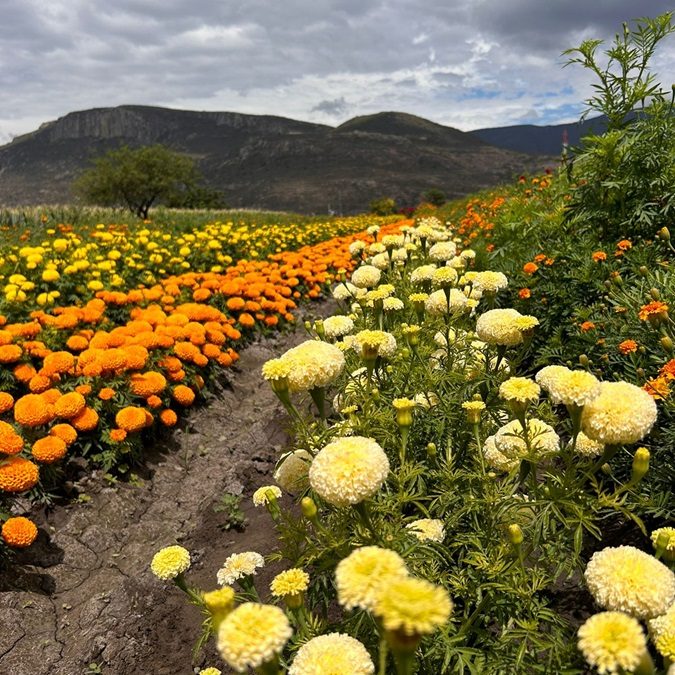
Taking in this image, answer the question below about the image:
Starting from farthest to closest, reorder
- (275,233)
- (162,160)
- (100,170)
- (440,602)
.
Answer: (162,160) < (100,170) < (275,233) < (440,602)

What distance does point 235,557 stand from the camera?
1.51m

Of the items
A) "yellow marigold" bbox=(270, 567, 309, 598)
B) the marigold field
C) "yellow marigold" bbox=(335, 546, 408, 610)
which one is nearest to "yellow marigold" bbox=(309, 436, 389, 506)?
the marigold field

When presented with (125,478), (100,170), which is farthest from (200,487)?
(100,170)

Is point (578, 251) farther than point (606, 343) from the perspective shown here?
Yes

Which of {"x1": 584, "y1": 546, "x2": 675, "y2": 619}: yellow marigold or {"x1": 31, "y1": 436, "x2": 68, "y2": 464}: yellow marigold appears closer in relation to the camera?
{"x1": 584, "y1": 546, "x2": 675, "y2": 619}: yellow marigold

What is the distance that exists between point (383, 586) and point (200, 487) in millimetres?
3520

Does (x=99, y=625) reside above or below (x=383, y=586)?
below

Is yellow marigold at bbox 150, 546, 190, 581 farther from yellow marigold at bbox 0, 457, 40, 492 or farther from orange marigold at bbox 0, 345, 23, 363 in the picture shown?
orange marigold at bbox 0, 345, 23, 363

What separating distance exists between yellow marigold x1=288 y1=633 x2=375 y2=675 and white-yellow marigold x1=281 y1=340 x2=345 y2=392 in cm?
75

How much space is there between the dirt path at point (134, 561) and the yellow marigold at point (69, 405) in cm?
57

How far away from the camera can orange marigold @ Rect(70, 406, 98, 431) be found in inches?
136

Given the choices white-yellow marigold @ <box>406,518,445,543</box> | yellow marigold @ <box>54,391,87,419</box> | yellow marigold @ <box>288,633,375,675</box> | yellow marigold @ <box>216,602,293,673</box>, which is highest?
yellow marigold @ <box>216,602,293,673</box>

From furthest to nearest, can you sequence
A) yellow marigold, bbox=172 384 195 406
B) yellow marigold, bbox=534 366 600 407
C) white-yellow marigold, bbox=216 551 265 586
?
1. yellow marigold, bbox=172 384 195 406
2. white-yellow marigold, bbox=216 551 265 586
3. yellow marigold, bbox=534 366 600 407

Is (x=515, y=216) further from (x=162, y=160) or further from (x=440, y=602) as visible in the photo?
(x=162, y=160)
